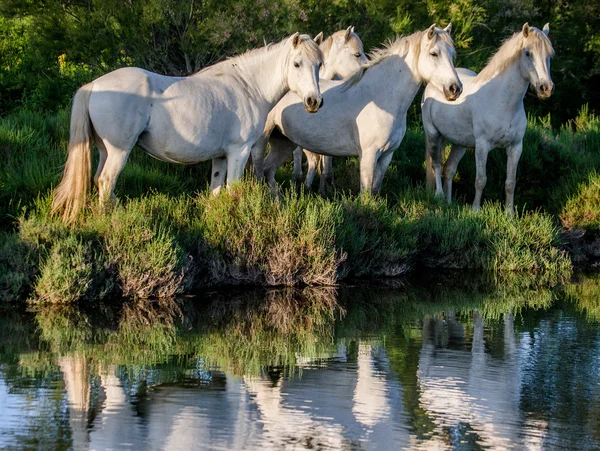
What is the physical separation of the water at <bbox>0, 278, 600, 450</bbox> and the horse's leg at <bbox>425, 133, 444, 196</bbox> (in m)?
4.10

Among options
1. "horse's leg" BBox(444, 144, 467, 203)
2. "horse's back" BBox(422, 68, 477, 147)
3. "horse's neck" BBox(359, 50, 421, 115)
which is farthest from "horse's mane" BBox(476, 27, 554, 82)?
"horse's neck" BBox(359, 50, 421, 115)

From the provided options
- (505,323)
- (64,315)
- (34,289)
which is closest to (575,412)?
(505,323)

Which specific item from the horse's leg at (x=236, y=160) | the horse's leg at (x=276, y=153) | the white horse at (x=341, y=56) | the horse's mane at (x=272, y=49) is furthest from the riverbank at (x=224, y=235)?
the white horse at (x=341, y=56)

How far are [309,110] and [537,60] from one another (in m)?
3.46

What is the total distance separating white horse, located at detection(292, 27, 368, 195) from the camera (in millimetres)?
12367

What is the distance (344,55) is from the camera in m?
12.4

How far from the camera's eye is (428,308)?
8836 millimetres

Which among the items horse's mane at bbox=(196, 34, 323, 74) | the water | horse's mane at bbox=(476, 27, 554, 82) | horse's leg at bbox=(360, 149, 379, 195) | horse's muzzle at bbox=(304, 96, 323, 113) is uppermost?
horse's mane at bbox=(476, 27, 554, 82)

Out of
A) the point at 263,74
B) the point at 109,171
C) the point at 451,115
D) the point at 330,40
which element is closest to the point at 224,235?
the point at 109,171

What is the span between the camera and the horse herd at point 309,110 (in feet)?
30.3

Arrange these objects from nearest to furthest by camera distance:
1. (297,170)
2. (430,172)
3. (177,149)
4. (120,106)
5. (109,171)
Result: (120,106) → (109,171) → (177,149) → (297,170) → (430,172)

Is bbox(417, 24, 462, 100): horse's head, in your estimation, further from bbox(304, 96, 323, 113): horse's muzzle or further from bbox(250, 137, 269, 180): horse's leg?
bbox(250, 137, 269, 180): horse's leg

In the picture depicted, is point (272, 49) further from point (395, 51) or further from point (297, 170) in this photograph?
point (297, 170)

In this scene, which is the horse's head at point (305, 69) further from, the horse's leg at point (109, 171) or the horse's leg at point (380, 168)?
the horse's leg at point (109, 171)
